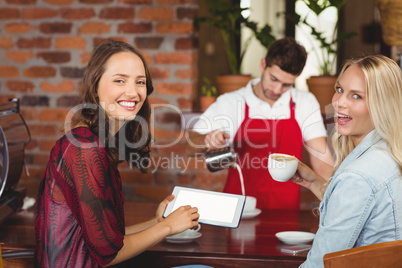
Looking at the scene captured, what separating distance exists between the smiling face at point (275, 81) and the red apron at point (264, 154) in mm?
133

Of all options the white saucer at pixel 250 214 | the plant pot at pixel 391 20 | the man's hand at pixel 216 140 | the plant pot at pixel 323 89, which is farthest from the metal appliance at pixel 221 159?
the plant pot at pixel 391 20

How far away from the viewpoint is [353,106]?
1.32 metres

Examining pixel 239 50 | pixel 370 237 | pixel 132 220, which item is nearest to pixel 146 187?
pixel 132 220

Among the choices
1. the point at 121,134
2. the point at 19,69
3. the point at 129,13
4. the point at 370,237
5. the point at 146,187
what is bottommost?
the point at 146,187

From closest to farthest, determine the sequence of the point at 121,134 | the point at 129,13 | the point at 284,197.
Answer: the point at 121,134, the point at 284,197, the point at 129,13

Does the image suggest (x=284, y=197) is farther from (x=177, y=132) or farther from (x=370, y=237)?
(x=370, y=237)

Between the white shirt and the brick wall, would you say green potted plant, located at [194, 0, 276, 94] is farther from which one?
the white shirt

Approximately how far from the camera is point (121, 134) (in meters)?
1.67

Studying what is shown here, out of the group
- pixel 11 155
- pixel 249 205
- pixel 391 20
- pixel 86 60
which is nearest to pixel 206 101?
pixel 86 60

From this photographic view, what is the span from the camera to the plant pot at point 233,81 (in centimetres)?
275

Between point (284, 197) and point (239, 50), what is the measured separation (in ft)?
4.14

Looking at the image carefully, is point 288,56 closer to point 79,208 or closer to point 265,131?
point 265,131

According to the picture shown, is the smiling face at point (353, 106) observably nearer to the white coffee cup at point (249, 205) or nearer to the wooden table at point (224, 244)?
the wooden table at point (224, 244)

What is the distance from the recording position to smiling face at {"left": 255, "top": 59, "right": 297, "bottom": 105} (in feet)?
7.61
